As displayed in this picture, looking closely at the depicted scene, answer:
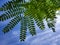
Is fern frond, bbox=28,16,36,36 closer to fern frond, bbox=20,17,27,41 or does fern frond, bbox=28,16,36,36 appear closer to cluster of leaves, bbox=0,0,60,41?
cluster of leaves, bbox=0,0,60,41

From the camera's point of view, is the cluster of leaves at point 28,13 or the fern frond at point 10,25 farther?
the fern frond at point 10,25

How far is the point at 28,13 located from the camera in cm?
266

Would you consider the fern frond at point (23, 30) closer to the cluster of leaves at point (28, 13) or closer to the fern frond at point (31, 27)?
the cluster of leaves at point (28, 13)

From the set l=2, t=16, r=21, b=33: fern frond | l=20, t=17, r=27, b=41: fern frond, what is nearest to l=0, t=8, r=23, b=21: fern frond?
l=2, t=16, r=21, b=33: fern frond

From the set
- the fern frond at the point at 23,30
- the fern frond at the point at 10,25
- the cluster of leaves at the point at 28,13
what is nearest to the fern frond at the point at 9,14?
the cluster of leaves at the point at 28,13

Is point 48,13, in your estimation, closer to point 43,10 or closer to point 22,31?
point 43,10

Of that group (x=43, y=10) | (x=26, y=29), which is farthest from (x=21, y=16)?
(x=43, y=10)

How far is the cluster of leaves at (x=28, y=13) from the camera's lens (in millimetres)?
2388

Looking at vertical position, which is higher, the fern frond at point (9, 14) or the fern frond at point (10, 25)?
the fern frond at point (9, 14)

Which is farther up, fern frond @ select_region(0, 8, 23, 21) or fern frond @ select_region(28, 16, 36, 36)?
fern frond @ select_region(0, 8, 23, 21)

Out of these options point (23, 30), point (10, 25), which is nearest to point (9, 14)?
point (10, 25)

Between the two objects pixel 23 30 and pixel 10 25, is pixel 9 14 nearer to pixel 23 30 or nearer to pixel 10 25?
pixel 10 25

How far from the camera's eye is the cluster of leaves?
2.39m

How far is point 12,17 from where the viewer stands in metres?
2.51
